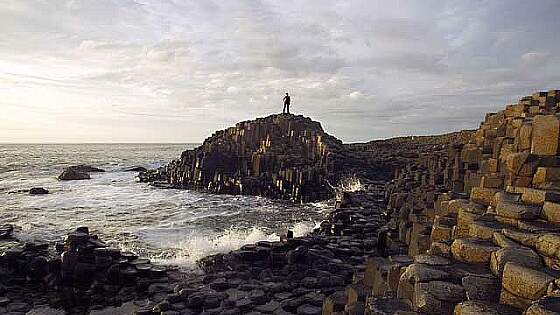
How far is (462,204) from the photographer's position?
545 centimetres

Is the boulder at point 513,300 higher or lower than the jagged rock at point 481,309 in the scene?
higher

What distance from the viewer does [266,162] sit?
29.5 m

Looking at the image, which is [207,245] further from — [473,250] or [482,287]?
[482,287]

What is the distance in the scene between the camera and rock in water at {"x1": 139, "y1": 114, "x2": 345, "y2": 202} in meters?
25.6

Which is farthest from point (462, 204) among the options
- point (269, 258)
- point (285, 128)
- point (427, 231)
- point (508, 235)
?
point (285, 128)

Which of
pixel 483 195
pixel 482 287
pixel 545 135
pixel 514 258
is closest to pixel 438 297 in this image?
pixel 482 287

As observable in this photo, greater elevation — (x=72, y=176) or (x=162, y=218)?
(x=72, y=176)

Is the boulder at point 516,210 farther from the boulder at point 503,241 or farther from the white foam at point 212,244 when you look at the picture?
the white foam at point 212,244

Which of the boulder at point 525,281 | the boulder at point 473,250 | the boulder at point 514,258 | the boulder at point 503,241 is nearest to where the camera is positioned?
the boulder at point 525,281

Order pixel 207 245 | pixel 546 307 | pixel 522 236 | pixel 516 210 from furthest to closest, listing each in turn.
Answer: pixel 207 245, pixel 516 210, pixel 522 236, pixel 546 307

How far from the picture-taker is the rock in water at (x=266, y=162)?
83.9 ft

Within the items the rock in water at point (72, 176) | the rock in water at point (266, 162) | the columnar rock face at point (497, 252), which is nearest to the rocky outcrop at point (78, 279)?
the columnar rock face at point (497, 252)

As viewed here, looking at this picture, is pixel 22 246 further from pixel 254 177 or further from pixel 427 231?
pixel 254 177

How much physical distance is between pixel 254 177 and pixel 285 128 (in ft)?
23.2
